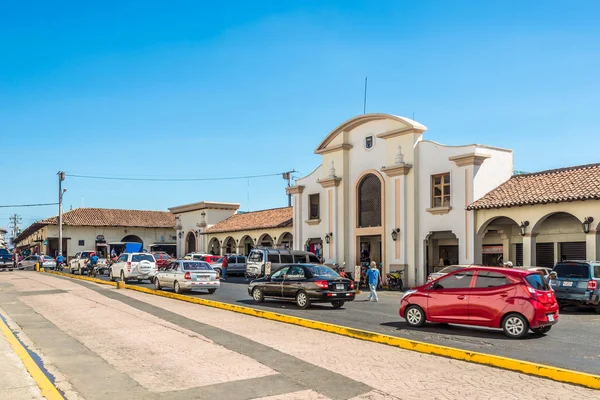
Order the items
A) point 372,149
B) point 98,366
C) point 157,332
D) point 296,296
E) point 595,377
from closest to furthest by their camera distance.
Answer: point 595,377 → point 98,366 → point 157,332 → point 296,296 → point 372,149

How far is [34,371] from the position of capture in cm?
977

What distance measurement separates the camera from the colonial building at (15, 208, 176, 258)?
70.1 metres

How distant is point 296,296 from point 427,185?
550 inches

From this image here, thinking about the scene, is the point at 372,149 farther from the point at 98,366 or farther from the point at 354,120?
the point at 98,366

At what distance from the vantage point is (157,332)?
1427 centimetres

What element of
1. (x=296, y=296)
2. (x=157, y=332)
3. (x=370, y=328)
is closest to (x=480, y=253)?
(x=296, y=296)

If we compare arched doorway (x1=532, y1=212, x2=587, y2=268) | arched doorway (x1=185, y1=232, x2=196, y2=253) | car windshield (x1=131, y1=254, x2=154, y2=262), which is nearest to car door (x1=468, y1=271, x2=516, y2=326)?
arched doorway (x1=532, y1=212, x2=587, y2=268)

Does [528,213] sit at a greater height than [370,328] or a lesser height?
greater

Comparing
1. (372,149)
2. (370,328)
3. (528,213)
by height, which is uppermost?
(372,149)

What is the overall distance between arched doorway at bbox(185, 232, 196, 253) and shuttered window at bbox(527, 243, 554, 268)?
39294mm

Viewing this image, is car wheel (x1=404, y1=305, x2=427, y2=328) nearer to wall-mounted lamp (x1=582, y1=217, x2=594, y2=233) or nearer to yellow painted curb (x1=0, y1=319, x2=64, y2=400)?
yellow painted curb (x1=0, y1=319, x2=64, y2=400)

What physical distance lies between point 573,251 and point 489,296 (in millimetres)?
15798

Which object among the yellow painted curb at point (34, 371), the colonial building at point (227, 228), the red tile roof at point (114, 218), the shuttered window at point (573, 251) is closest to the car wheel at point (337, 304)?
the yellow painted curb at point (34, 371)

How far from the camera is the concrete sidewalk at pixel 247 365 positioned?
27.8ft
